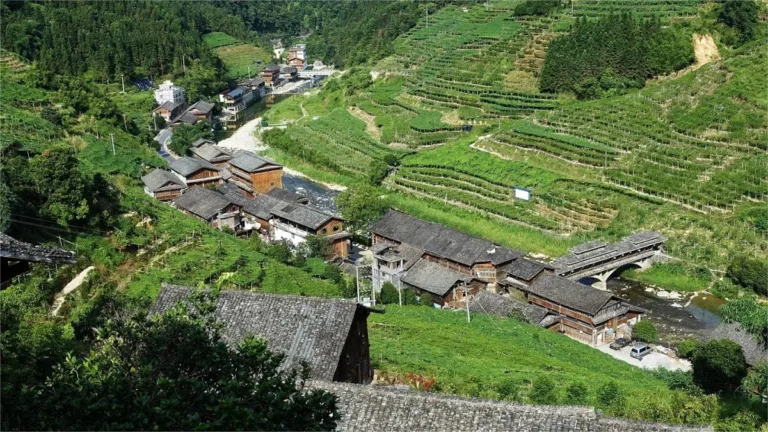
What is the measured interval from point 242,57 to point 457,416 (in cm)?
8537

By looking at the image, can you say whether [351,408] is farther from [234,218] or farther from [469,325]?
[234,218]

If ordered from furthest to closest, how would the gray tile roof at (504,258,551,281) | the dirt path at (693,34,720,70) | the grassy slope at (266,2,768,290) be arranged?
1. the dirt path at (693,34,720,70)
2. the grassy slope at (266,2,768,290)
3. the gray tile roof at (504,258,551,281)

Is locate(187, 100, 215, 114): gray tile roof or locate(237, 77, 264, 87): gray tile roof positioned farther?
locate(237, 77, 264, 87): gray tile roof

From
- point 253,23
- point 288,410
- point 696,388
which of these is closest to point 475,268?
point 696,388

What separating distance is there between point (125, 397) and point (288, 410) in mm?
1704

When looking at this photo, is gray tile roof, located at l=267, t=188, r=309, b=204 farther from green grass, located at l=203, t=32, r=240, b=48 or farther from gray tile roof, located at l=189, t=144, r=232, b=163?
green grass, located at l=203, t=32, r=240, b=48

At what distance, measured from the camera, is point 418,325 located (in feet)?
87.9

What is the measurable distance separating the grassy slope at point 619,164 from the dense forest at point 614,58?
1.47 metres

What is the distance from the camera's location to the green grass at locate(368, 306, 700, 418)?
19.6 meters

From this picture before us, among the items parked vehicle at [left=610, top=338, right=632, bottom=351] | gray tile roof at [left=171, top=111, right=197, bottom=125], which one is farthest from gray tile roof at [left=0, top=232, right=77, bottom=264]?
gray tile roof at [left=171, top=111, right=197, bottom=125]

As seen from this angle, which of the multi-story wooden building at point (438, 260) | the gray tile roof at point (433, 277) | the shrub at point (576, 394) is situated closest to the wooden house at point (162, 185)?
the multi-story wooden building at point (438, 260)

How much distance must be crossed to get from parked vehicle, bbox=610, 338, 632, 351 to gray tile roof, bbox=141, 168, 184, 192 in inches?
928

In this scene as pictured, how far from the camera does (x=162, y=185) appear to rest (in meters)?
41.3

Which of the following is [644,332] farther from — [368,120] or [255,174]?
[368,120]
